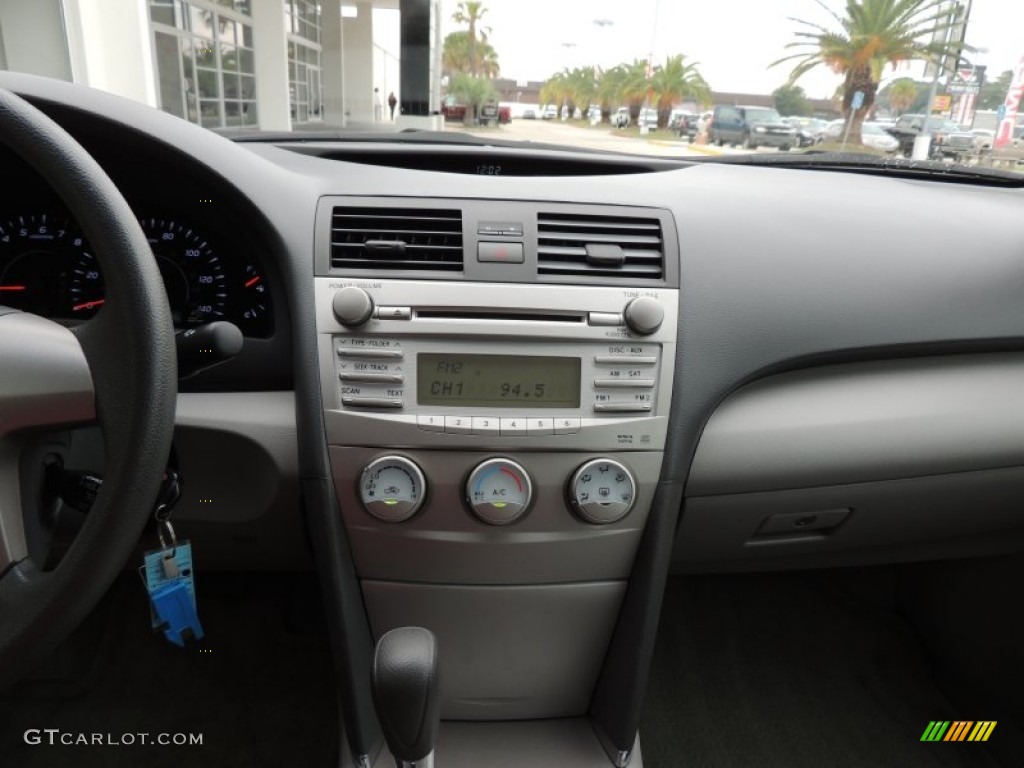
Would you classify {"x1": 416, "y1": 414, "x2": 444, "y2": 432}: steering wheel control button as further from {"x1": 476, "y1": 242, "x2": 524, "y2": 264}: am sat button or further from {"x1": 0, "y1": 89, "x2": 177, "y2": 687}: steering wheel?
{"x1": 0, "y1": 89, "x2": 177, "y2": 687}: steering wheel

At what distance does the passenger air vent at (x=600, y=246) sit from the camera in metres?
1.15

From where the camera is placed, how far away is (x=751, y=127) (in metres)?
2.56

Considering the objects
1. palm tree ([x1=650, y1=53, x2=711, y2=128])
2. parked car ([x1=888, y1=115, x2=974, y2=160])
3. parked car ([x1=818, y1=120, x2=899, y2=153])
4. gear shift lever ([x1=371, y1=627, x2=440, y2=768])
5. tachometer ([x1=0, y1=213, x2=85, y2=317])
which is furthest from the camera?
palm tree ([x1=650, y1=53, x2=711, y2=128])

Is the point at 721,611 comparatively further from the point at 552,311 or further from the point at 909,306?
the point at 552,311

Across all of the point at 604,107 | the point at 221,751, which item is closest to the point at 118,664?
the point at 221,751

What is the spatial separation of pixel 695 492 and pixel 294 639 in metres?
1.17

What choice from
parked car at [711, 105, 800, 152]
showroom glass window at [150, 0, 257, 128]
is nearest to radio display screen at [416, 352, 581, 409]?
parked car at [711, 105, 800, 152]

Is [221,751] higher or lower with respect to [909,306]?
lower

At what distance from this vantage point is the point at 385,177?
1.25 meters

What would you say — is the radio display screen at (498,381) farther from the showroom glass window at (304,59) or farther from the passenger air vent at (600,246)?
the showroom glass window at (304,59)

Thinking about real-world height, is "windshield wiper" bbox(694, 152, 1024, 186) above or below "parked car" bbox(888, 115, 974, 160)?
below

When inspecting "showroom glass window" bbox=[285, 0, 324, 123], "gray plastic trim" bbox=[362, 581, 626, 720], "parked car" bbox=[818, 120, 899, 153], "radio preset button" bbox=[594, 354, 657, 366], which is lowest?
"gray plastic trim" bbox=[362, 581, 626, 720]

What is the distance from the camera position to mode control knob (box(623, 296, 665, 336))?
3.67 feet

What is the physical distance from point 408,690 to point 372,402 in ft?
1.32
